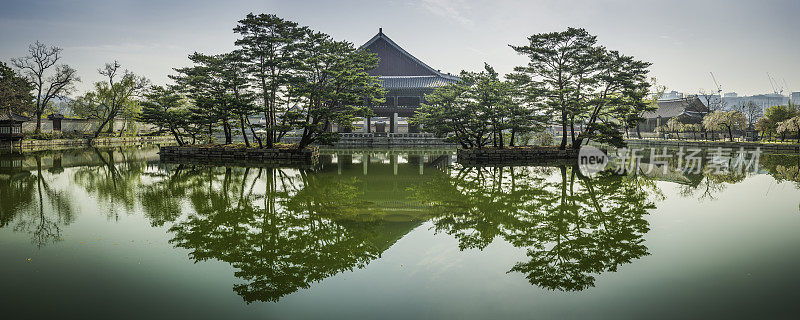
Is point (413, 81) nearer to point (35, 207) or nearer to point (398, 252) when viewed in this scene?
point (35, 207)

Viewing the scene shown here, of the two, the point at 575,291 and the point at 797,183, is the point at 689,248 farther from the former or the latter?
the point at 797,183

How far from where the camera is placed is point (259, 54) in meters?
26.8

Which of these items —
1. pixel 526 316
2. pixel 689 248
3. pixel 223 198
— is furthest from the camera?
pixel 223 198

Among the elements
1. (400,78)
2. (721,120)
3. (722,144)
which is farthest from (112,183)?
(721,120)

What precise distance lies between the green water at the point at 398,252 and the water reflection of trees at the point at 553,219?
0.06 meters

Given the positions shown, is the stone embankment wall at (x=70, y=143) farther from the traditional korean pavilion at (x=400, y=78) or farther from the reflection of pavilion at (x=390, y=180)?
the reflection of pavilion at (x=390, y=180)

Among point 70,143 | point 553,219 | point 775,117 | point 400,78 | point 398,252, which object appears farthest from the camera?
point 400,78

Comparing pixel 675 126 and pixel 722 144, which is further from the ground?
pixel 675 126

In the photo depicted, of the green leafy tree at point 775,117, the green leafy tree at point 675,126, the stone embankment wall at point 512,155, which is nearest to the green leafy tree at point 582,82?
the stone embankment wall at point 512,155

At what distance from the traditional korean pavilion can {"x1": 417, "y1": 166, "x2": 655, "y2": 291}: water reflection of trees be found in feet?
87.9

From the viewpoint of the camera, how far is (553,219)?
9.88m

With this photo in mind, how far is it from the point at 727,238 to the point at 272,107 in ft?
82.2

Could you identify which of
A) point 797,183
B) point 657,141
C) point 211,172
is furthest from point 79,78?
point 657,141

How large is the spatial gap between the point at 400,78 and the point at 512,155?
22.1 m
